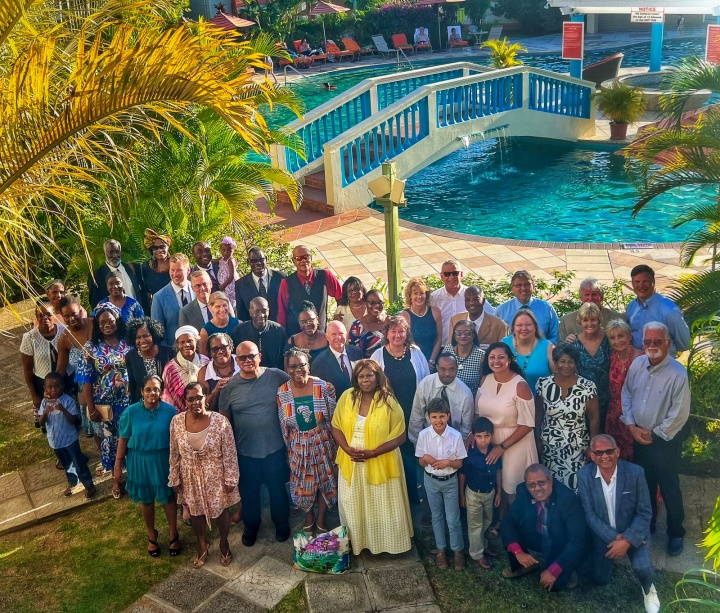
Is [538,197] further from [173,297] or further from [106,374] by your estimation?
[106,374]

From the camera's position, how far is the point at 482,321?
274 inches

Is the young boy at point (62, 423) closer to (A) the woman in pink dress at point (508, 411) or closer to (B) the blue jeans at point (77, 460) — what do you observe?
(B) the blue jeans at point (77, 460)

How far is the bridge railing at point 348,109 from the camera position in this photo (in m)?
14.8

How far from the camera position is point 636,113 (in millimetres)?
17078

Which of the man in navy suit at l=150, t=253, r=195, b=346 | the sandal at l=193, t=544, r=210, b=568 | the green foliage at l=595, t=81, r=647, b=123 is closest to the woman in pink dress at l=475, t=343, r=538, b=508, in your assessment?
the sandal at l=193, t=544, r=210, b=568

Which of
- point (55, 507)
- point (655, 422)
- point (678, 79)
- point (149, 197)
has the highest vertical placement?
point (678, 79)

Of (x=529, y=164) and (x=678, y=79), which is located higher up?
(x=678, y=79)

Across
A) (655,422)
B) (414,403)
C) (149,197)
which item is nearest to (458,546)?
(414,403)

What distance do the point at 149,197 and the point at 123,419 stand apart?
3.99m

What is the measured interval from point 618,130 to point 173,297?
41.1ft

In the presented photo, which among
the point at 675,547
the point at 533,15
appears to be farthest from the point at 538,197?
the point at 533,15

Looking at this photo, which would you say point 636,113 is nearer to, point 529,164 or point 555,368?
point 529,164

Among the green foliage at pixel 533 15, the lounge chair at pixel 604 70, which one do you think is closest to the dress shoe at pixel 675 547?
the lounge chair at pixel 604 70

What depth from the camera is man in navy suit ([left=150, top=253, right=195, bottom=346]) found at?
304 inches
